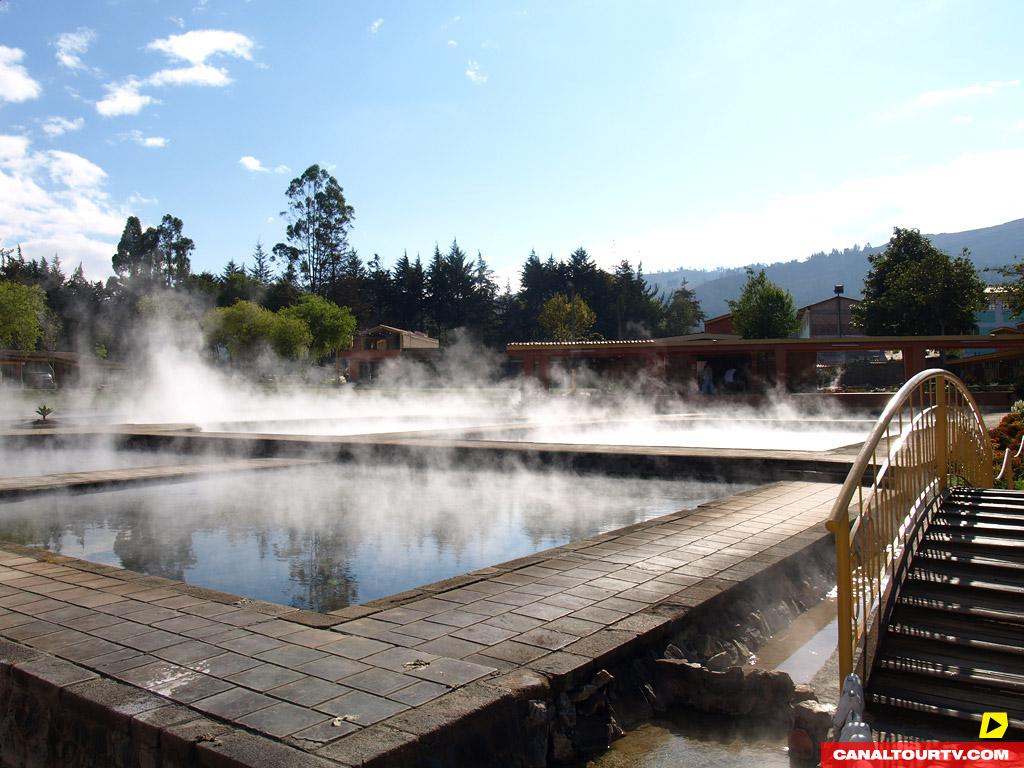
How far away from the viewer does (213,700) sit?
2855 mm

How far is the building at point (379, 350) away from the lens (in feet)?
171

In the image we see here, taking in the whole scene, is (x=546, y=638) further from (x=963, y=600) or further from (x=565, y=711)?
(x=963, y=600)

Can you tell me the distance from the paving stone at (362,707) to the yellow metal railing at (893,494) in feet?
5.69

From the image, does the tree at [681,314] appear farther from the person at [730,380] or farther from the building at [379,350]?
the person at [730,380]

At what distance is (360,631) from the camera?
3.69 metres

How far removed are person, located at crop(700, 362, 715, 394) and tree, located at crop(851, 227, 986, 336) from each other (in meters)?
17.0

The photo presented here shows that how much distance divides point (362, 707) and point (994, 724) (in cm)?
241

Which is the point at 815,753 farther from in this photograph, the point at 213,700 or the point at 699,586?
the point at 213,700

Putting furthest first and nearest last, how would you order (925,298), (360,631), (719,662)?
1. (925,298)
2. (719,662)
3. (360,631)

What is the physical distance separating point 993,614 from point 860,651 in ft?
2.30

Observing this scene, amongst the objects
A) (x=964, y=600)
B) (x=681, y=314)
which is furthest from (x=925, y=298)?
(x=964, y=600)

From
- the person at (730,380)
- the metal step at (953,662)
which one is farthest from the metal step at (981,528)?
the person at (730,380)

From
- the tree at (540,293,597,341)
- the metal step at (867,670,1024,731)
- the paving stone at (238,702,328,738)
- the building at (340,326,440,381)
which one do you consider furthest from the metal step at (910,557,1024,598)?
the tree at (540,293,597,341)

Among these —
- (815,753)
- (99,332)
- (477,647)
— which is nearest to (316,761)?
(477,647)
